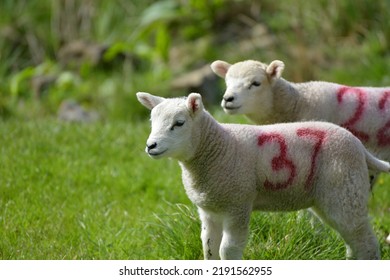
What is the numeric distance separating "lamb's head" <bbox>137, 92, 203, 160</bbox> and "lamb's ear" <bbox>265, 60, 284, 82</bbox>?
1376 mm

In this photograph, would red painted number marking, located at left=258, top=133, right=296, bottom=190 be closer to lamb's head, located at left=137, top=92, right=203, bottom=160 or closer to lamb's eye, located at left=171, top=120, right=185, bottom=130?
lamb's head, located at left=137, top=92, right=203, bottom=160

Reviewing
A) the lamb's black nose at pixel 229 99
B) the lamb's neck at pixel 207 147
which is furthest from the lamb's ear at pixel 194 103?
the lamb's black nose at pixel 229 99

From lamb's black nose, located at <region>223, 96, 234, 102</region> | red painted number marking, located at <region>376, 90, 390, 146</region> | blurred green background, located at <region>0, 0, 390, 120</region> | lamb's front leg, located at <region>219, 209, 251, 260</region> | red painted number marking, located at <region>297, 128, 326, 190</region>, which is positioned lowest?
blurred green background, located at <region>0, 0, 390, 120</region>

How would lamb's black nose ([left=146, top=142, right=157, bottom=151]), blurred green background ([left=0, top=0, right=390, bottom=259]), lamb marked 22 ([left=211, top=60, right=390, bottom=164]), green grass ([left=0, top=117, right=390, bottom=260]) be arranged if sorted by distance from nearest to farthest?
1. lamb's black nose ([left=146, top=142, right=157, bottom=151])
2. green grass ([left=0, top=117, right=390, bottom=260])
3. blurred green background ([left=0, top=0, right=390, bottom=259])
4. lamb marked 22 ([left=211, top=60, right=390, bottom=164])

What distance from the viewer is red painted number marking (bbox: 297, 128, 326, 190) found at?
495 cm

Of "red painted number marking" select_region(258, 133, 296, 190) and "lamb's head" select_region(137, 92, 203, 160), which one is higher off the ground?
"lamb's head" select_region(137, 92, 203, 160)

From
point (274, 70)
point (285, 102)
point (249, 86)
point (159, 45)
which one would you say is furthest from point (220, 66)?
point (159, 45)

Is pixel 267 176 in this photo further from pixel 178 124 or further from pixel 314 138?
pixel 178 124

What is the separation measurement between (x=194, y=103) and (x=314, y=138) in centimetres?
84

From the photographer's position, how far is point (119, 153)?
823 centimetres

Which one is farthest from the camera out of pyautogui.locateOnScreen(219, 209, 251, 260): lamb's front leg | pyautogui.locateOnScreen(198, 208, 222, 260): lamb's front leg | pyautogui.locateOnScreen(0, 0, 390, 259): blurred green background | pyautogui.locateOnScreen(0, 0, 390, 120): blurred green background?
pyautogui.locateOnScreen(0, 0, 390, 120): blurred green background

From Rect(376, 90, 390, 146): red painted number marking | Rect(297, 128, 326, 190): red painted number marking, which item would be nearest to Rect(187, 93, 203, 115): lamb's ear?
Rect(297, 128, 326, 190): red painted number marking

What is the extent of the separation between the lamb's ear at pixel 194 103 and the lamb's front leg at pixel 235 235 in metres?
0.67

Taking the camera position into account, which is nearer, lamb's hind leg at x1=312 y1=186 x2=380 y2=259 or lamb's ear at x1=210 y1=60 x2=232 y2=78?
lamb's hind leg at x1=312 y1=186 x2=380 y2=259
